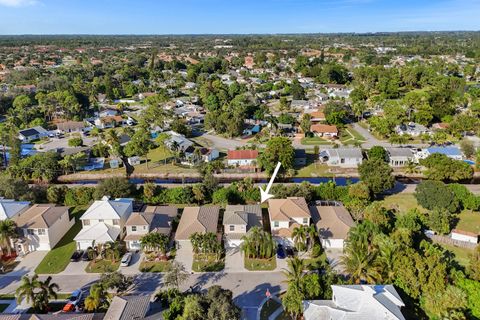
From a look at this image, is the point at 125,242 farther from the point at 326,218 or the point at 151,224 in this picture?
the point at 326,218

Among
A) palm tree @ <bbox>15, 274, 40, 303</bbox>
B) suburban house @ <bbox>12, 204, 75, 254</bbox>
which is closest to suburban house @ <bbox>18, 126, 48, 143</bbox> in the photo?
suburban house @ <bbox>12, 204, 75, 254</bbox>

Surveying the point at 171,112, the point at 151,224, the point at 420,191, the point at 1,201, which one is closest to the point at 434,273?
the point at 420,191

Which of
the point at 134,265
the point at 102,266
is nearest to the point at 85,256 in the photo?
the point at 102,266

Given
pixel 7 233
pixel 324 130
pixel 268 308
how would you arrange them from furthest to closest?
pixel 324 130 → pixel 7 233 → pixel 268 308

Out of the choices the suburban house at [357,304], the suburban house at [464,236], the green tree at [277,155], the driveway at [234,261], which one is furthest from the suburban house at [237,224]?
the suburban house at [464,236]

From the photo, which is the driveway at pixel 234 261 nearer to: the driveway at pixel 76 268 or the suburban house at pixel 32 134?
the driveway at pixel 76 268

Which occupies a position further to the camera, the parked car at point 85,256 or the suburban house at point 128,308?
the parked car at point 85,256

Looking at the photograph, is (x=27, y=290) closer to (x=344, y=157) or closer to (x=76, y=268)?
(x=76, y=268)
